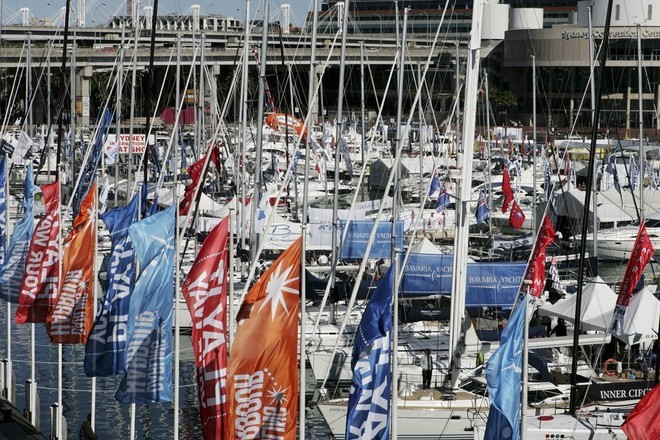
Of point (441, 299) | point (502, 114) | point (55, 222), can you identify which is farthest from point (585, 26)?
point (55, 222)

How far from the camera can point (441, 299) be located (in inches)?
1233

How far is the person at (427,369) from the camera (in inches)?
1015

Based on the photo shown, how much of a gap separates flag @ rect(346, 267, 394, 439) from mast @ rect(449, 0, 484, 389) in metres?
7.56

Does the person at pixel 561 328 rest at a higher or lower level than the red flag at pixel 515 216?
lower

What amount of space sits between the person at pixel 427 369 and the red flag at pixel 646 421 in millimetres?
7906

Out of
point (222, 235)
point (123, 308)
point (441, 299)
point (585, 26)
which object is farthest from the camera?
point (585, 26)

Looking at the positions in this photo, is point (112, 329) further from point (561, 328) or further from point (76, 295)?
point (561, 328)

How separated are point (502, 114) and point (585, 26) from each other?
10.0m

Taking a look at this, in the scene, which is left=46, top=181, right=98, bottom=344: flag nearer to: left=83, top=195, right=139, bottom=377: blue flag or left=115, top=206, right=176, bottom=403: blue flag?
left=83, top=195, right=139, bottom=377: blue flag

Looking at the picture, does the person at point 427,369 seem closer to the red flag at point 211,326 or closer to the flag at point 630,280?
the flag at point 630,280

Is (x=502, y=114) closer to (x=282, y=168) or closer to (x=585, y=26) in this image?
(x=585, y=26)

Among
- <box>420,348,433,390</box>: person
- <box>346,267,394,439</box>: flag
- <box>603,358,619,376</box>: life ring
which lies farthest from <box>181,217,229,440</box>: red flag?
<box>603,358,619,376</box>: life ring

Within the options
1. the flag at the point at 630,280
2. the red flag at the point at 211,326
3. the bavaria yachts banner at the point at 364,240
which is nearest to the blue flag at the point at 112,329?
the red flag at the point at 211,326

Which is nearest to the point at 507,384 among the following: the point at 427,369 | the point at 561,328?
the point at 427,369
